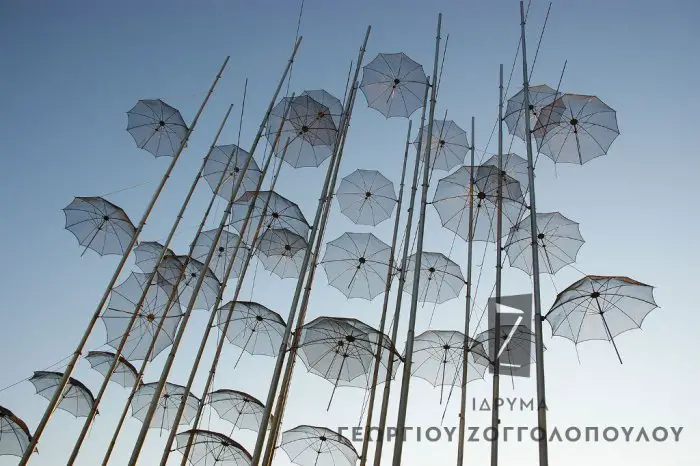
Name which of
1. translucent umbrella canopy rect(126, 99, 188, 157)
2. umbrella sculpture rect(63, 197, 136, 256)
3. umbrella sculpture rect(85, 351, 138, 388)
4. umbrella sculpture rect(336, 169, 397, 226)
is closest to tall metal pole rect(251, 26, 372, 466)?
umbrella sculpture rect(336, 169, 397, 226)

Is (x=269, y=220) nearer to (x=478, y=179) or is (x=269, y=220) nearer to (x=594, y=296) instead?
(x=478, y=179)

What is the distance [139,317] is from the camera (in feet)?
59.7

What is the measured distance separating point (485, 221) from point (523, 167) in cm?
253

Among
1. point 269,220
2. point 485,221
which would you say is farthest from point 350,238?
point 485,221

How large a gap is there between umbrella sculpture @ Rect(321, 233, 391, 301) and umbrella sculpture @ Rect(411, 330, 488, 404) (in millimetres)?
2355

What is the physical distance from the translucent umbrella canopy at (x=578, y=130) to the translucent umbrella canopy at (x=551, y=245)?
2.23 metres

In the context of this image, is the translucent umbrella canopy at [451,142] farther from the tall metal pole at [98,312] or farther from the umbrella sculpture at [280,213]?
the tall metal pole at [98,312]

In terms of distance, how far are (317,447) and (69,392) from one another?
9644 millimetres

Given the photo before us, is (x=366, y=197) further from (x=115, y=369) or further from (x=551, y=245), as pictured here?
(x=115, y=369)

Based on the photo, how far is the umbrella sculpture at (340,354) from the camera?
10.9m

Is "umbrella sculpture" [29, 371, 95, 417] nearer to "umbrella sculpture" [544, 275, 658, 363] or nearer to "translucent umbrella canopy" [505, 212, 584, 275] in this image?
"translucent umbrella canopy" [505, 212, 584, 275]

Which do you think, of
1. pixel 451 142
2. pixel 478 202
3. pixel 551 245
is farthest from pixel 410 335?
pixel 451 142

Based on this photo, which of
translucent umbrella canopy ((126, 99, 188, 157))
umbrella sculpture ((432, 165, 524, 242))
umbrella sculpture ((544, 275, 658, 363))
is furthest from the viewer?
translucent umbrella canopy ((126, 99, 188, 157))

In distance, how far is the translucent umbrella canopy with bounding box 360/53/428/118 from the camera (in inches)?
592
